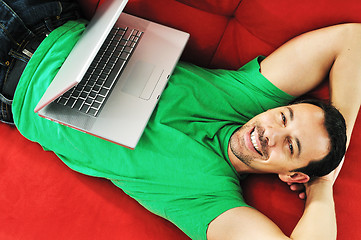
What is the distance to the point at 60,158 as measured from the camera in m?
1.02

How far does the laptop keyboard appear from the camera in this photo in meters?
0.87

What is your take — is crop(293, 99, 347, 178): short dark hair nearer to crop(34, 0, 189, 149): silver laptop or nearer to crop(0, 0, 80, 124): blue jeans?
crop(34, 0, 189, 149): silver laptop

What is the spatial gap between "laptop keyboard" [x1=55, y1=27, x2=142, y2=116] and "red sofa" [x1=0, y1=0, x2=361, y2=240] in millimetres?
157

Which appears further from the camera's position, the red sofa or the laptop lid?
the red sofa

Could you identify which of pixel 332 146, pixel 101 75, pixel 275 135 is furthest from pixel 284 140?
pixel 101 75

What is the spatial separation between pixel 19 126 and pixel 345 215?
43.7 inches

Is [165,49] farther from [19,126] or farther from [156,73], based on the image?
[19,126]

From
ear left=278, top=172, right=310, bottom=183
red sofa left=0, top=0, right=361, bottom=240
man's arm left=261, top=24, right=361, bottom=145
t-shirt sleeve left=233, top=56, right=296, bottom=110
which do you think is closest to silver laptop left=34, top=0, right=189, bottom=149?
red sofa left=0, top=0, right=361, bottom=240

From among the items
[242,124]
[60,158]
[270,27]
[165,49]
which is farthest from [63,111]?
[270,27]

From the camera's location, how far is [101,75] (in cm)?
92

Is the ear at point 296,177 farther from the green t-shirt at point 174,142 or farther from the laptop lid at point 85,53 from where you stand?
the laptop lid at point 85,53

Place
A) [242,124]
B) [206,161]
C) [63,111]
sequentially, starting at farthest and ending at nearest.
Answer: [242,124] < [206,161] < [63,111]

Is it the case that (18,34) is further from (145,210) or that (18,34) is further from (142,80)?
(145,210)

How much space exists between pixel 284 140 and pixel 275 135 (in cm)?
3
